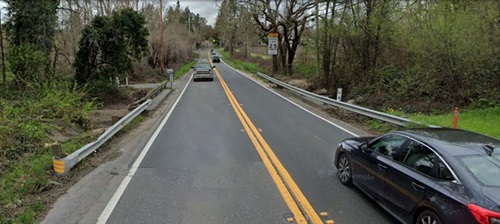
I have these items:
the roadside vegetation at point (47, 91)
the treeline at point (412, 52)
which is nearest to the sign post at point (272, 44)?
the treeline at point (412, 52)

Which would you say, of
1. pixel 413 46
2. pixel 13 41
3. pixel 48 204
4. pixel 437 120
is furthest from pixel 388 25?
pixel 13 41

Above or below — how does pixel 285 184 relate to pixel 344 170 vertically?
below

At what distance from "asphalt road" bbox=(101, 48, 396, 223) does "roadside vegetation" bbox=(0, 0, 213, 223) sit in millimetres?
1569

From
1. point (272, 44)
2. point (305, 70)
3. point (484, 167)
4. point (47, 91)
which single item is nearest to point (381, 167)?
point (484, 167)

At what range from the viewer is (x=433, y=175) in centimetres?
427

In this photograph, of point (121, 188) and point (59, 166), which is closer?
point (121, 188)

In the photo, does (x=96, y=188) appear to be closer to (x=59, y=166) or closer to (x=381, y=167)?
(x=59, y=166)

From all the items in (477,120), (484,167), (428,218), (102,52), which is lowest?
(428,218)

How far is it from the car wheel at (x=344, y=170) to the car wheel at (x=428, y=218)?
1.81 m

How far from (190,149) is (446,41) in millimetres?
9972

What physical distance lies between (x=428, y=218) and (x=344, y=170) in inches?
88.0

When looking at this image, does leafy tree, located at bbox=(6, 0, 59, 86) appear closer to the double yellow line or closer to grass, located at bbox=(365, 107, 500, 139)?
the double yellow line

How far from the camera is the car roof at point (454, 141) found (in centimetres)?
433

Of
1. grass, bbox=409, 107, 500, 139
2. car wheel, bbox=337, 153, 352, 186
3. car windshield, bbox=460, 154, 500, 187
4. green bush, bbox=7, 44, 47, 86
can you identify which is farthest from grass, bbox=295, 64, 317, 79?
car windshield, bbox=460, 154, 500, 187
